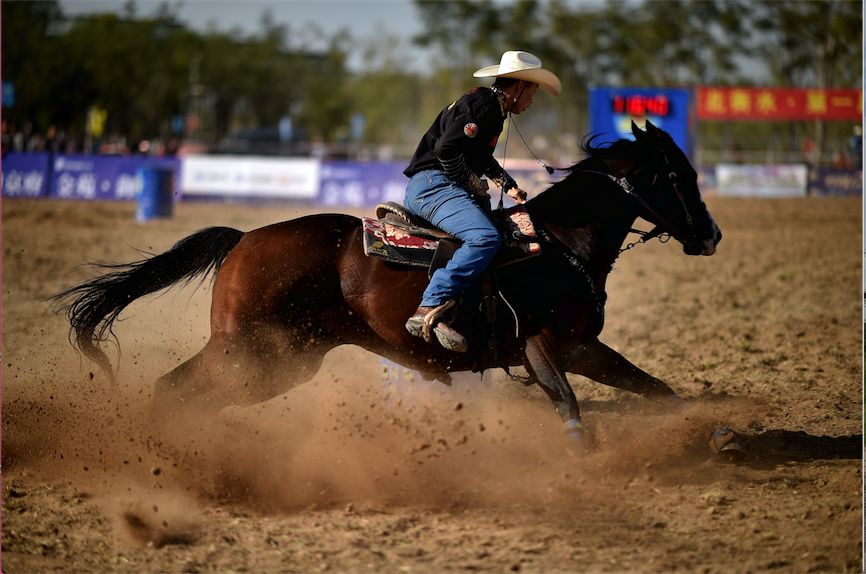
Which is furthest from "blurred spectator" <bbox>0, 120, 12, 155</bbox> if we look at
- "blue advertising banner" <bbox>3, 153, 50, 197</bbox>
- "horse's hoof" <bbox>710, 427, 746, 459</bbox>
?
"horse's hoof" <bbox>710, 427, 746, 459</bbox>

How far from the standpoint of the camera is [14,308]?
11562 millimetres

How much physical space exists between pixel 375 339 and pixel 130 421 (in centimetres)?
175

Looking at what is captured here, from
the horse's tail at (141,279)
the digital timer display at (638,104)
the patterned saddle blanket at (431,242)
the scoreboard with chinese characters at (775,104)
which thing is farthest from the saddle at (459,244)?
the scoreboard with chinese characters at (775,104)

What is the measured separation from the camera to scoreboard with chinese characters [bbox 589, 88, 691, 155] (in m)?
25.2

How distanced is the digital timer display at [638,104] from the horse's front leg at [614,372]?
19910 mm

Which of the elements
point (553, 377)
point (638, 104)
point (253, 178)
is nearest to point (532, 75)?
point (553, 377)

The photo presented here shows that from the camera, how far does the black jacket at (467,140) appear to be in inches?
224

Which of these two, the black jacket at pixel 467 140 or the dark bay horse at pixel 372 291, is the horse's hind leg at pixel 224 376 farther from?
the black jacket at pixel 467 140

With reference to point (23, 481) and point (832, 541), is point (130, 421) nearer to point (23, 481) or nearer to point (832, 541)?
point (23, 481)

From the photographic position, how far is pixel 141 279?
626 centimetres

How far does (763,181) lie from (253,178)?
708 inches

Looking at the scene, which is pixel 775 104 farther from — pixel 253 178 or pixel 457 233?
pixel 457 233

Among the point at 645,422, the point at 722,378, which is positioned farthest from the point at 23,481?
the point at 722,378

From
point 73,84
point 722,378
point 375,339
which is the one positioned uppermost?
point 73,84
